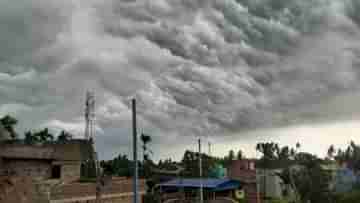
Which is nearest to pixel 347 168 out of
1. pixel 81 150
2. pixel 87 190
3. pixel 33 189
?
pixel 81 150

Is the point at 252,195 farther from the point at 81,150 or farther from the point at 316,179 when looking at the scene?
the point at 81,150

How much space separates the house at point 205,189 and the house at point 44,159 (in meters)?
8.12

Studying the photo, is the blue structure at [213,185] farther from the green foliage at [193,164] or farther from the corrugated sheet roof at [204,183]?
the green foliage at [193,164]

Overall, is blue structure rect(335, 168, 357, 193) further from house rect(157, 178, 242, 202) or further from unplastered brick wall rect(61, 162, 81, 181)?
unplastered brick wall rect(61, 162, 81, 181)

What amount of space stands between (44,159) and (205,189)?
46.9 ft

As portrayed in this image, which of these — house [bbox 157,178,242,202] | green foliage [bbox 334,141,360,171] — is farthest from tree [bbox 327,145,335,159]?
house [bbox 157,178,242,202]

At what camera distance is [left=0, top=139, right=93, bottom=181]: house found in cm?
3066

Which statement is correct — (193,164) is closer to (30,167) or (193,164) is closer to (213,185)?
(213,185)

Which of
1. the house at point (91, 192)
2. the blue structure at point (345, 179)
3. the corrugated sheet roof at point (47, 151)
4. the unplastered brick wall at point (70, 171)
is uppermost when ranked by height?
the corrugated sheet roof at point (47, 151)

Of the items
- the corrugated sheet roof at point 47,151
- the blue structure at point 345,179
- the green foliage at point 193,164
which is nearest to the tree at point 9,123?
the corrugated sheet roof at point 47,151

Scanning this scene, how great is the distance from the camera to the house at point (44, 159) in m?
30.7

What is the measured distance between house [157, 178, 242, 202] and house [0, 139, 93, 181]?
8122mm

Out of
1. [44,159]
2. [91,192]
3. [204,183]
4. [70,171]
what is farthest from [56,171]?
[204,183]

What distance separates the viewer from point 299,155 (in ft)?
210
